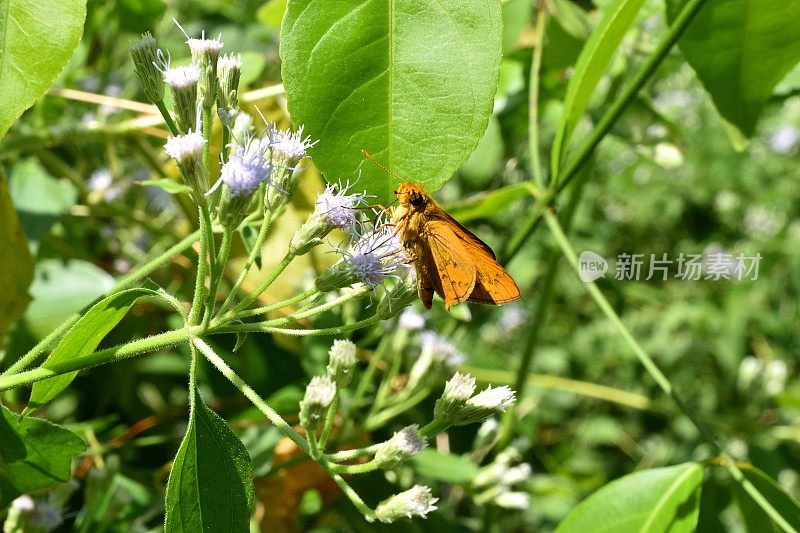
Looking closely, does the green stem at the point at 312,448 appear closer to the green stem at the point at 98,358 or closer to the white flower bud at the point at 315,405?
the white flower bud at the point at 315,405

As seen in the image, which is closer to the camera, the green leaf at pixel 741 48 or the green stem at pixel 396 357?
the green leaf at pixel 741 48

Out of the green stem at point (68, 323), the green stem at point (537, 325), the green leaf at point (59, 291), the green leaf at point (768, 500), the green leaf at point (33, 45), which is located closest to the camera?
the green leaf at point (33, 45)

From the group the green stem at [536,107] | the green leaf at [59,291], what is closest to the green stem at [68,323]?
the green leaf at [59,291]

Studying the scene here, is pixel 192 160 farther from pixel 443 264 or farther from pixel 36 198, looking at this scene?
pixel 36 198

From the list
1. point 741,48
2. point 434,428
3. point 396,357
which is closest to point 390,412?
point 396,357

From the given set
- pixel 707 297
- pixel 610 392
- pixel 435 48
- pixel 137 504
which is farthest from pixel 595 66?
pixel 707 297

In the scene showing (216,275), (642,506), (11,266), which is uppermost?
(216,275)
